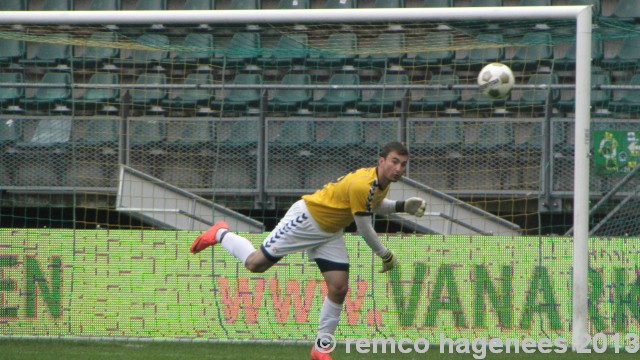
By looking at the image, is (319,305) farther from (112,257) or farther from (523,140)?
(523,140)

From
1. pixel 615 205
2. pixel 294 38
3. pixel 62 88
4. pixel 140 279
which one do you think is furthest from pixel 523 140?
pixel 62 88

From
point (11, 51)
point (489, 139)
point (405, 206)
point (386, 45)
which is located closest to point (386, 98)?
point (386, 45)

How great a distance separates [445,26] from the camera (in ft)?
31.1

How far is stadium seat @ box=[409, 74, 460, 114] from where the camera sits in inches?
425

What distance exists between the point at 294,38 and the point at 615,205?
3654mm

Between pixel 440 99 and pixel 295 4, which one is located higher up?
pixel 295 4

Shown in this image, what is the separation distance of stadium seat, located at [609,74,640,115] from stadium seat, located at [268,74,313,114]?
3.36m

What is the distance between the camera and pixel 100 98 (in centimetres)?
1109

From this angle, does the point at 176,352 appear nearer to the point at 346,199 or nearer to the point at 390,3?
the point at 346,199

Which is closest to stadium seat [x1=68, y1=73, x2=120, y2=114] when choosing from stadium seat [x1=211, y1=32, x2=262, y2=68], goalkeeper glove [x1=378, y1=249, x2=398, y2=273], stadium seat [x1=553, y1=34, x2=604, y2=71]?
stadium seat [x1=211, y1=32, x2=262, y2=68]

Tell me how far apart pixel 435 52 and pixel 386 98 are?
82cm

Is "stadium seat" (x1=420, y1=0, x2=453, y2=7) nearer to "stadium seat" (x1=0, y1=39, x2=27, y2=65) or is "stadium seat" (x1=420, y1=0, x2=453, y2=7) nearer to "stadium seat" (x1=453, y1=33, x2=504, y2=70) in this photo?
"stadium seat" (x1=453, y1=33, x2=504, y2=70)

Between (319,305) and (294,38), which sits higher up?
(294,38)

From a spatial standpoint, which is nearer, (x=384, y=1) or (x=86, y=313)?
(x=86, y=313)
